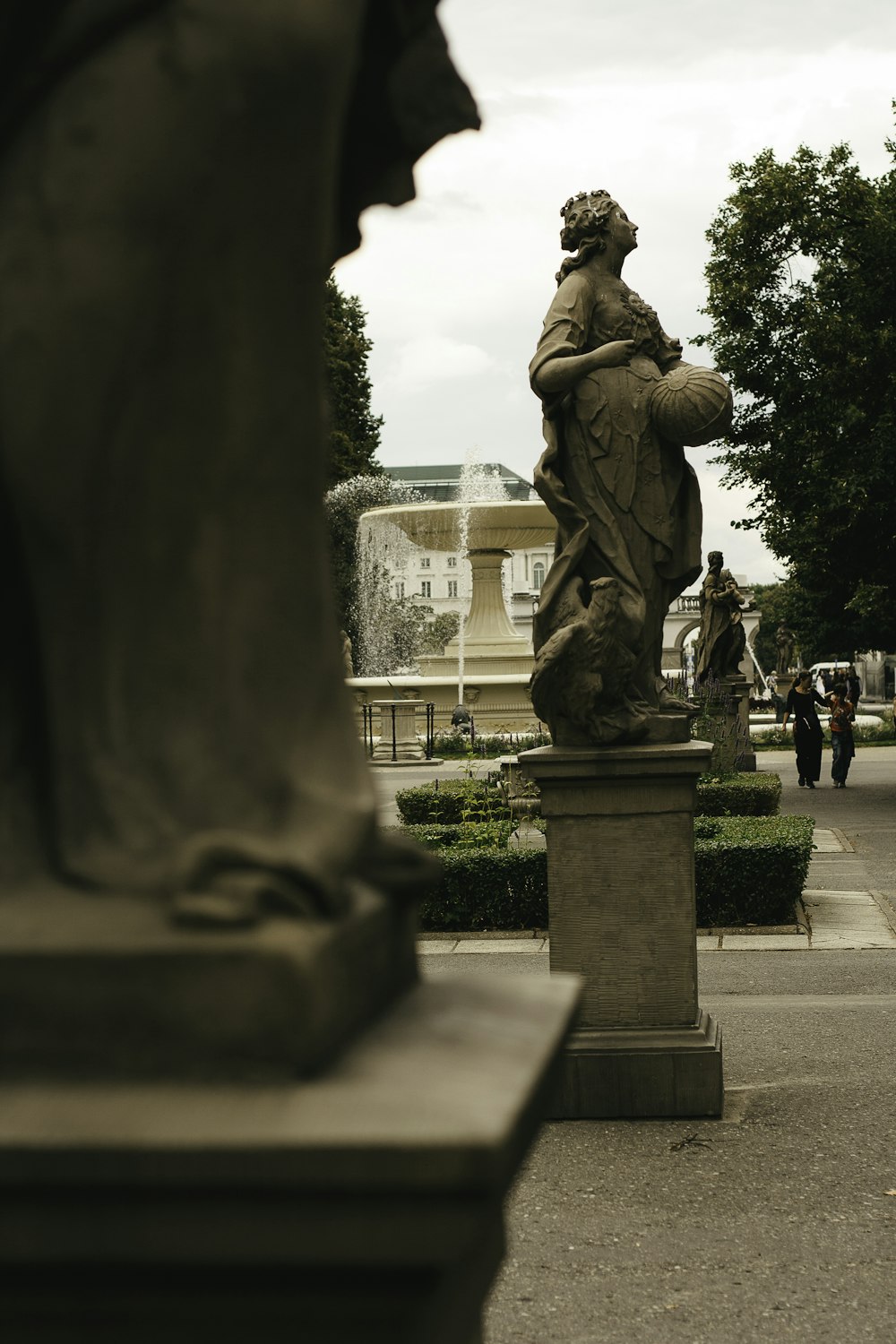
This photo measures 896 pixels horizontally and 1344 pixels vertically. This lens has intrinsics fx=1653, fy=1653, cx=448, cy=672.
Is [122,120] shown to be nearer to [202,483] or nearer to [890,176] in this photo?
[202,483]

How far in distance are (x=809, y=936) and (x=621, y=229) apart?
5582 millimetres

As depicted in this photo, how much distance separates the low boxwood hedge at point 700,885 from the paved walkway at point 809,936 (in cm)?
16

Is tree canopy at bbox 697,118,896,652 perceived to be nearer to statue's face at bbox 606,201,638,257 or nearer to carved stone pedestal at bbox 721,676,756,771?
carved stone pedestal at bbox 721,676,756,771

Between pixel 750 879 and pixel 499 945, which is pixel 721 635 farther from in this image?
pixel 499 945

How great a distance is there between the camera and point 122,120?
4.69ft

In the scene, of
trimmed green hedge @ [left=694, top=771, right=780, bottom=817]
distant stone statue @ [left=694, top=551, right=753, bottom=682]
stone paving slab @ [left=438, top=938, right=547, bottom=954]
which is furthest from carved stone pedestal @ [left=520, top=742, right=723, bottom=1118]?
distant stone statue @ [left=694, top=551, right=753, bottom=682]

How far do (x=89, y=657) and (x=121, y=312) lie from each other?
1.02 feet

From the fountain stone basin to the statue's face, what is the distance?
2524 centimetres

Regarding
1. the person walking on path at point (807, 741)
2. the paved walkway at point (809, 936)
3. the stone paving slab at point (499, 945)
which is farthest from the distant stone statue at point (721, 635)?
the stone paving slab at point (499, 945)

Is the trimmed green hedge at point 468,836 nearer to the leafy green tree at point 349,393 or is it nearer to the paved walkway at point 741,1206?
the paved walkway at point 741,1206

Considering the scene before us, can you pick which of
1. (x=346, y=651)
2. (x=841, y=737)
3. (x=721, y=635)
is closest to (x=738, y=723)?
(x=841, y=737)

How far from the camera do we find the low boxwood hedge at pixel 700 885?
1114 centimetres

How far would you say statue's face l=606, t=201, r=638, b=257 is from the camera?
6762 millimetres

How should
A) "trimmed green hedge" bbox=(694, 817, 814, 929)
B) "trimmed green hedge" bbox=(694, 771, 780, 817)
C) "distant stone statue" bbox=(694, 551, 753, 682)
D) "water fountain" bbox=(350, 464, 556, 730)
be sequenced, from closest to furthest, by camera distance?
"trimmed green hedge" bbox=(694, 817, 814, 929)
"trimmed green hedge" bbox=(694, 771, 780, 817)
"distant stone statue" bbox=(694, 551, 753, 682)
"water fountain" bbox=(350, 464, 556, 730)
